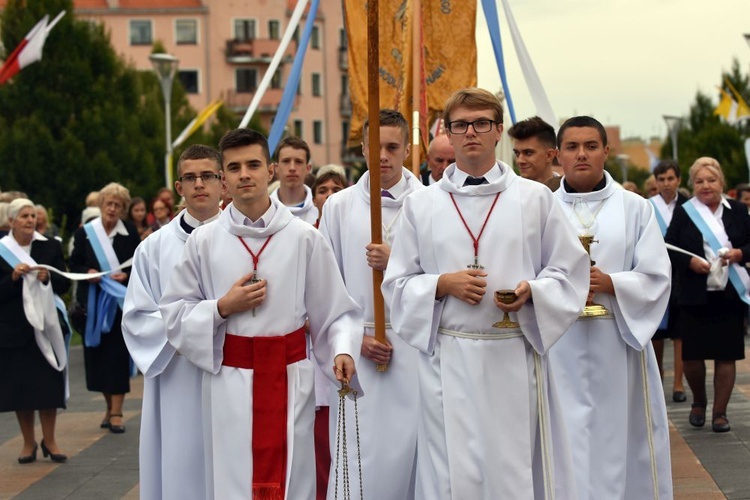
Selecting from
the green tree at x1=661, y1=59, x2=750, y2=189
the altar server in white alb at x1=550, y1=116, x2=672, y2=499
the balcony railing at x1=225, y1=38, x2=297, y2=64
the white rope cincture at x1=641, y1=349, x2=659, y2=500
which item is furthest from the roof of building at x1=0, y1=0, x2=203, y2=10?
the white rope cincture at x1=641, y1=349, x2=659, y2=500

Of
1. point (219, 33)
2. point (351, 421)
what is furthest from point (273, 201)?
point (219, 33)

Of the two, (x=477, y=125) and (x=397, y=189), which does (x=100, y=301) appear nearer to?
(x=397, y=189)

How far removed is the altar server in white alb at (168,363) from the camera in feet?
21.7

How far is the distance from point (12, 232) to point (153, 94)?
41808 mm

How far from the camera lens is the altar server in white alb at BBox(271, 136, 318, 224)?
28.2ft

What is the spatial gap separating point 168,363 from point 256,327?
1137 mm

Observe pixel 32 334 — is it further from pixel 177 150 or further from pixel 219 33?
pixel 219 33

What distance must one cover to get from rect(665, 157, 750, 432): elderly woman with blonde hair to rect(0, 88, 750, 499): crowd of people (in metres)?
2.79

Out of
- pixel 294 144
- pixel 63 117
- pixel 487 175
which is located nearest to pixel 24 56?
pixel 63 117

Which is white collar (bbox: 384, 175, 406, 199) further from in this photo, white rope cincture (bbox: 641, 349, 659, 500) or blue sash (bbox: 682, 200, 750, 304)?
blue sash (bbox: 682, 200, 750, 304)

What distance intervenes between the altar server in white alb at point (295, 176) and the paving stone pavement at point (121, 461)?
6.84 ft

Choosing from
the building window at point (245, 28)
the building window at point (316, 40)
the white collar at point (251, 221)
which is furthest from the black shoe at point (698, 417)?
the building window at point (316, 40)

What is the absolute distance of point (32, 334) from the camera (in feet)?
34.1

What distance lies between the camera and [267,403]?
19.6ft
